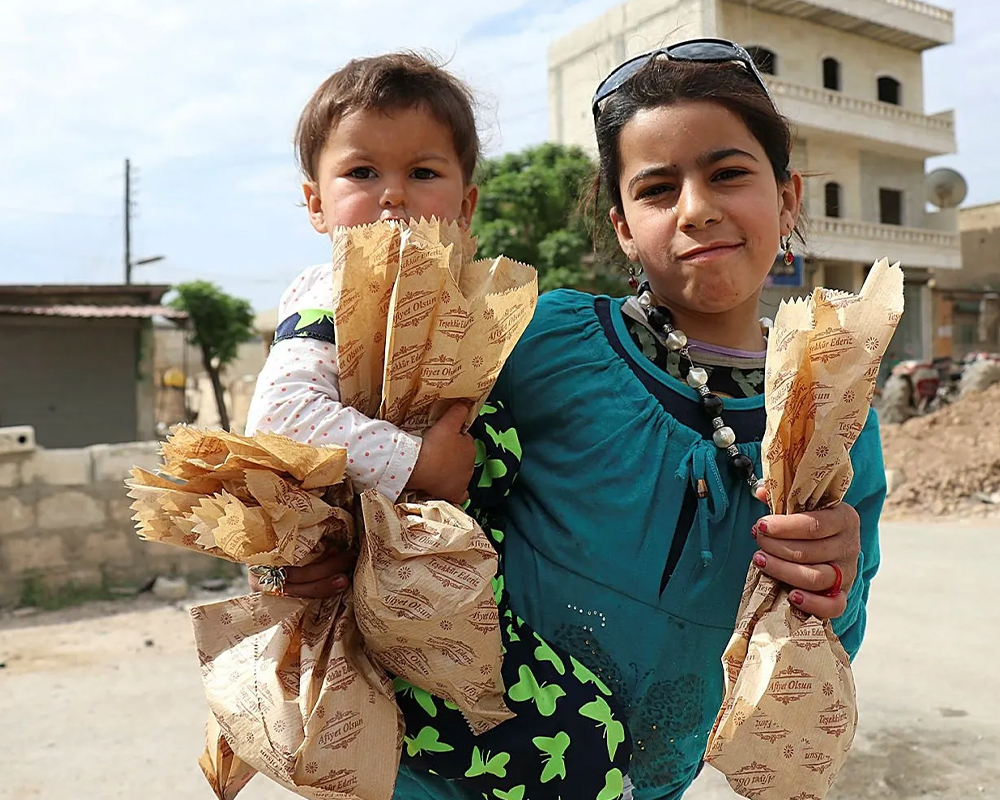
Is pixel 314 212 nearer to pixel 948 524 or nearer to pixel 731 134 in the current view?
pixel 731 134

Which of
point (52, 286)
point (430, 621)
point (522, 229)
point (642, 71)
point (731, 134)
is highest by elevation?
point (522, 229)

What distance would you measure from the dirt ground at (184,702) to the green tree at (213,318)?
502 inches

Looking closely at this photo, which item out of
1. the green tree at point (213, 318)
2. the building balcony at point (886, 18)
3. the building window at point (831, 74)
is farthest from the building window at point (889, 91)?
the green tree at point (213, 318)

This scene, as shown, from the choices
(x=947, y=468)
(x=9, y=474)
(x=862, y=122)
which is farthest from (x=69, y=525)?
(x=862, y=122)

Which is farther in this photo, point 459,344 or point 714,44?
point 714,44

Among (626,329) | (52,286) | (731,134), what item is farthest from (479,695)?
(52,286)

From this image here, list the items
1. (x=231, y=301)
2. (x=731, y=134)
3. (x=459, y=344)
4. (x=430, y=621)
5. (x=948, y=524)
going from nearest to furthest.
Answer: (x=430, y=621)
(x=459, y=344)
(x=731, y=134)
(x=948, y=524)
(x=231, y=301)

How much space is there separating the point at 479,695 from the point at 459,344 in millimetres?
418

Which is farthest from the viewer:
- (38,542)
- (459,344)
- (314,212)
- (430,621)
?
(38,542)

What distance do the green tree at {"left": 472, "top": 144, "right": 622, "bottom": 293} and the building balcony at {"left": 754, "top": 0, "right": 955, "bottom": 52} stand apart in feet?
17.0

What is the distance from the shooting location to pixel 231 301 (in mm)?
17812

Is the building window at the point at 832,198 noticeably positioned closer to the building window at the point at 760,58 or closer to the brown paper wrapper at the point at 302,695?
the building window at the point at 760,58

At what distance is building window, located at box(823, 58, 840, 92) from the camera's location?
17.3m

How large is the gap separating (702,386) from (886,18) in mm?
19001
